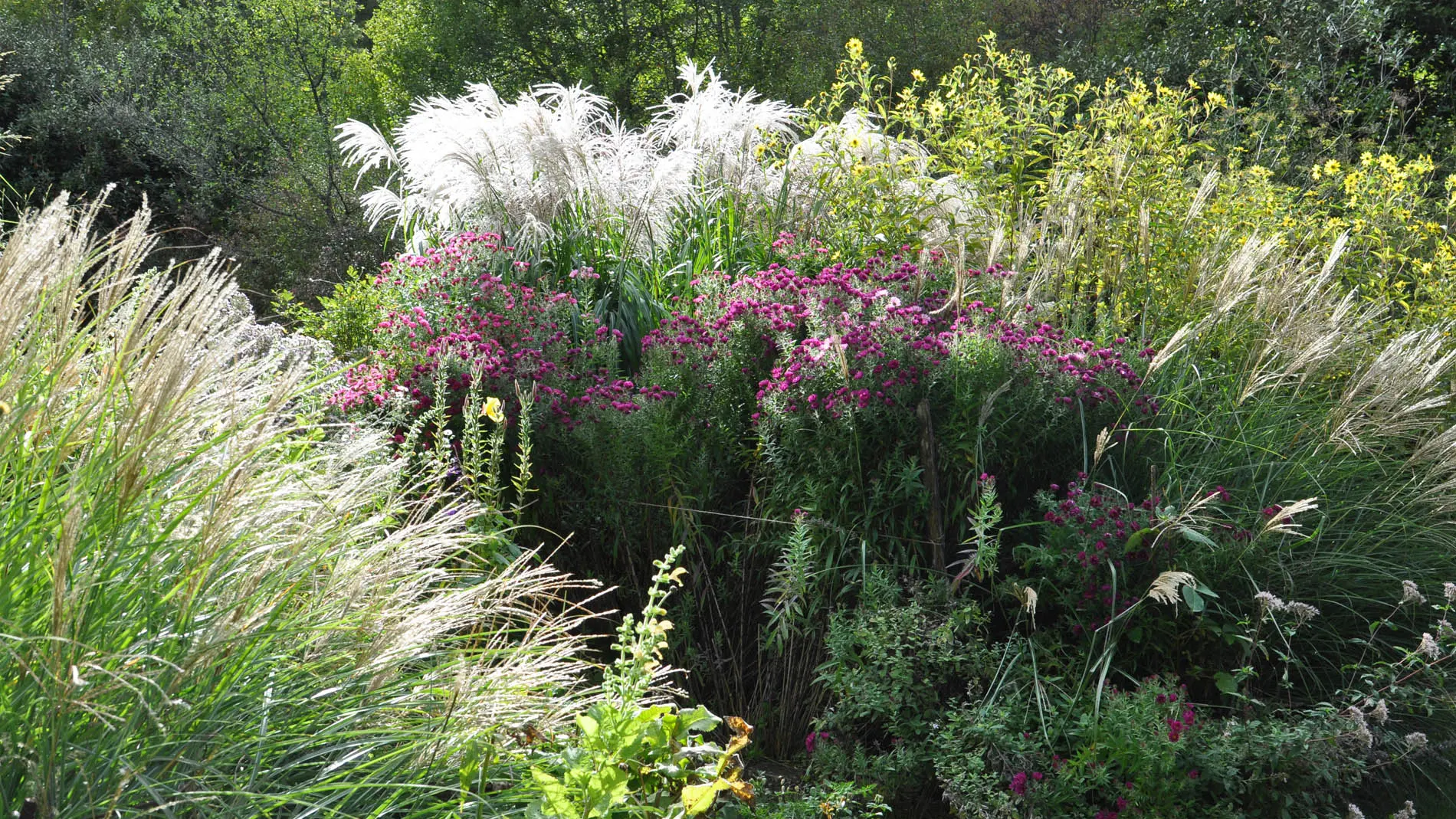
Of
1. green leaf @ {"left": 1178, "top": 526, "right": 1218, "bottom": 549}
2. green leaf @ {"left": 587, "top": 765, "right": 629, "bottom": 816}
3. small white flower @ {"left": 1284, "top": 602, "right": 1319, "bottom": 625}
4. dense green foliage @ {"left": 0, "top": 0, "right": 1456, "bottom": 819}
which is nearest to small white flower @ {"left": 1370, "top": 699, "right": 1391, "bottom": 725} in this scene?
dense green foliage @ {"left": 0, "top": 0, "right": 1456, "bottom": 819}

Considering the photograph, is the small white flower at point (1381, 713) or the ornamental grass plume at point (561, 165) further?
the ornamental grass plume at point (561, 165)

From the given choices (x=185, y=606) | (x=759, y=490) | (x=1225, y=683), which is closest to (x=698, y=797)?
(x=185, y=606)

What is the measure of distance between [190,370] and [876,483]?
7.41ft

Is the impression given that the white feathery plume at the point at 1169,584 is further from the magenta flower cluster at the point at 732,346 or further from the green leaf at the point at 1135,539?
the magenta flower cluster at the point at 732,346

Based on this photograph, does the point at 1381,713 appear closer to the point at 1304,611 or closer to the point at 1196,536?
the point at 1304,611

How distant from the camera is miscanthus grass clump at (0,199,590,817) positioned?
5.31 feet

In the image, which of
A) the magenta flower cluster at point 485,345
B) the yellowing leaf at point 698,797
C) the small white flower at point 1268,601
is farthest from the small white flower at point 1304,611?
the magenta flower cluster at point 485,345

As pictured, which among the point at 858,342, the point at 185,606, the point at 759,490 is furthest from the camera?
the point at 759,490

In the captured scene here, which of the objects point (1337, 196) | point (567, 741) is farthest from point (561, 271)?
point (1337, 196)

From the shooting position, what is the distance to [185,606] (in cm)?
170

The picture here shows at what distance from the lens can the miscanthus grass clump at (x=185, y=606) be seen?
1.62m

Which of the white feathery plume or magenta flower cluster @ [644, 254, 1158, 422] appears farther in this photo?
magenta flower cluster @ [644, 254, 1158, 422]

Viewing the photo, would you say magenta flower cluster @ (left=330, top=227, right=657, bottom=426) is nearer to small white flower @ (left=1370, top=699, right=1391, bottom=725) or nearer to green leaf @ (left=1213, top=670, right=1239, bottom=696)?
green leaf @ (left=1213, top=670, right=1239, bottom=696)

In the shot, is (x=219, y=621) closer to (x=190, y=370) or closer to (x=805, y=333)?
(x=190, y=370)
